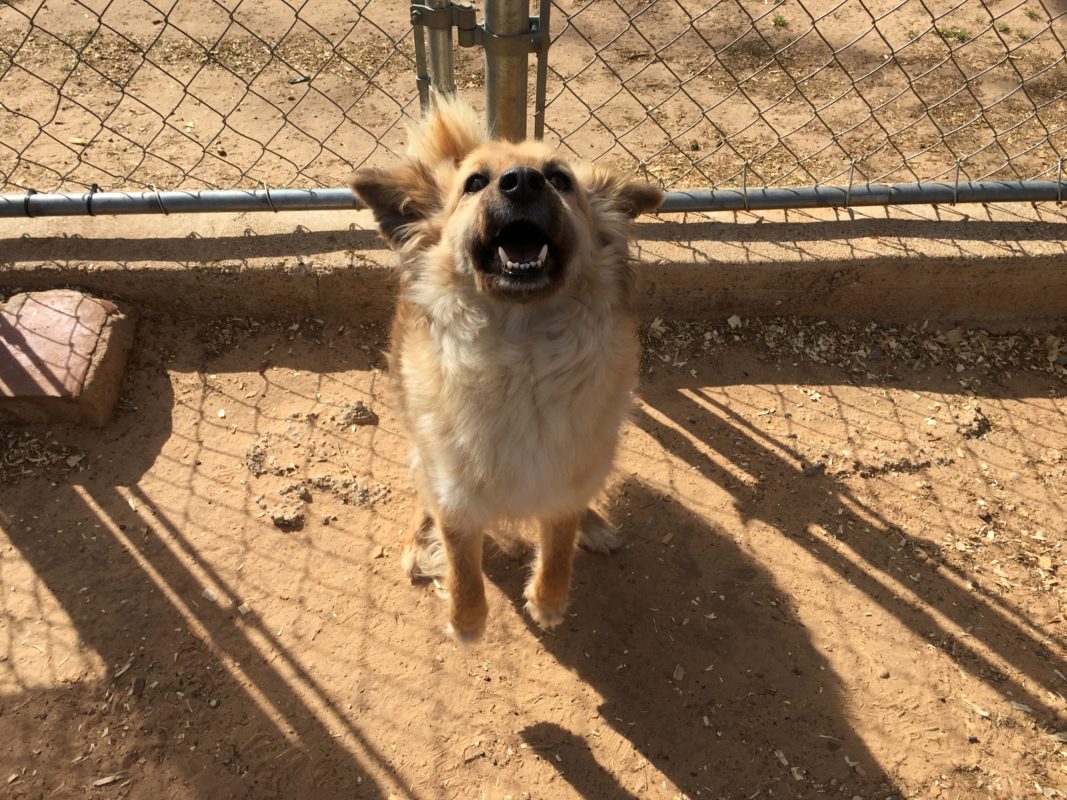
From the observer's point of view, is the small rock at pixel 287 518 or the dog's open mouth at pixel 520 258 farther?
the small rock at pixel 287 518

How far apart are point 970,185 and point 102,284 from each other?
171 inches

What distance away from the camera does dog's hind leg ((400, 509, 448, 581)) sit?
9.38 feet

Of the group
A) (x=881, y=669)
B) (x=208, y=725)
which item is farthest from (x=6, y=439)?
(x=881, y=669)

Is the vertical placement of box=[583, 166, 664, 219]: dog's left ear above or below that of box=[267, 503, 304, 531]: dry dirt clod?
above

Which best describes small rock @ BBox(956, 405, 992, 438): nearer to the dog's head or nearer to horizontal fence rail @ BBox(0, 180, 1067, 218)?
horizontal fence rail @ BBox(0, 180, 1067, 218)

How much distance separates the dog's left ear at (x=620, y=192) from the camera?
7.90 ft

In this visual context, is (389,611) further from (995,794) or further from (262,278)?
(995,794)

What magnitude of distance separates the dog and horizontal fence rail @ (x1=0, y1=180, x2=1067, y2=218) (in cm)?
118

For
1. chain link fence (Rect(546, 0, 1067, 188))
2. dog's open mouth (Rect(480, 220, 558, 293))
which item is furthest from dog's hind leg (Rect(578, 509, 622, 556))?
chain link fence (Rect(546, 0, 1067, 188))

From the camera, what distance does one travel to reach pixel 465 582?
2.55 m

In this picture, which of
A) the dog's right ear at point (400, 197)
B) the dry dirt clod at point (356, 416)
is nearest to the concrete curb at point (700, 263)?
the dry dirt clod at point (356, 416)

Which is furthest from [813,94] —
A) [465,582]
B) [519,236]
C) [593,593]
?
[465,582]

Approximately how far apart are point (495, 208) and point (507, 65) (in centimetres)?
94

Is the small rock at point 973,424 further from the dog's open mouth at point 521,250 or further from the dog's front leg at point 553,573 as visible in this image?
the dog's open mouth at point 521,250
